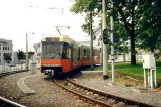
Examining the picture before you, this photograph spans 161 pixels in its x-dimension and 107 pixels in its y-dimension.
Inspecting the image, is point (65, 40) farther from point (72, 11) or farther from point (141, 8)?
point (72, 11)

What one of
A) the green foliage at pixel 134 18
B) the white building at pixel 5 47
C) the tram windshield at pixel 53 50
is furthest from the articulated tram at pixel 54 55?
the white building at pixel 5 47

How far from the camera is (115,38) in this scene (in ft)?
58.8

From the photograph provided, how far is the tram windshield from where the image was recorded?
67.9 ft

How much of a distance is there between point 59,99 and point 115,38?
7.19 meters

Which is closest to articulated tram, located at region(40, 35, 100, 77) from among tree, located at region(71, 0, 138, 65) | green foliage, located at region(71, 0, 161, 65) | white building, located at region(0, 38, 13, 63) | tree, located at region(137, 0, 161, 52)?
green foliage, located at region(71, 0, 161, 65)

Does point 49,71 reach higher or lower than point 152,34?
lower

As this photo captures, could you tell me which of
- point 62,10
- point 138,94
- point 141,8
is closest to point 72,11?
point 62,10

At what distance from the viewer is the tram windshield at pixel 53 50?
2069 cm

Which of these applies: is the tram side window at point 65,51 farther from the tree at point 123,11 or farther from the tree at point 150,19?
the tree at point 123,11

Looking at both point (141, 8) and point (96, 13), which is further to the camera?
point (96, 13)

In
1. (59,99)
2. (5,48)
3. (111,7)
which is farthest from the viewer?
(5,48)

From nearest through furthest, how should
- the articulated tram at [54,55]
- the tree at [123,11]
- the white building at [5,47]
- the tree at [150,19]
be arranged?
the articulated tram at [54,55] < the tree at [150,19] < the tree at [123,11] < the white building at [5,47]

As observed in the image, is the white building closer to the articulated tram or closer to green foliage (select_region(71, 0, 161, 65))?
green foliage (select_region(71, 0, 161, 65))

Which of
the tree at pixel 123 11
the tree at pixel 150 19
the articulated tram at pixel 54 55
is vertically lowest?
the articulated tram at pixel 54 55
